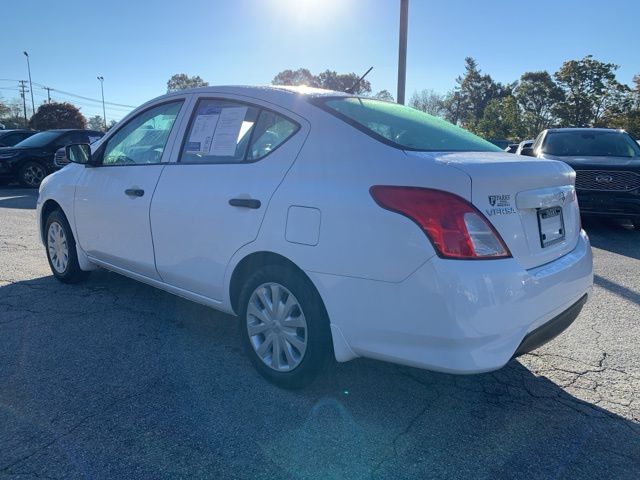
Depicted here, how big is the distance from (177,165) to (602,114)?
4513 cm

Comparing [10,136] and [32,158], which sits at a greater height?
[10,136]

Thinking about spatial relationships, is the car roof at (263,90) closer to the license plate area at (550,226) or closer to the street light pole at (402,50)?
the license plate area at (550,226)

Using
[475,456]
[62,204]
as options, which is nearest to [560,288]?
[475,456]

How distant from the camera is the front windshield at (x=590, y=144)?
8.46 metres

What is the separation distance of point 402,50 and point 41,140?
1000cm

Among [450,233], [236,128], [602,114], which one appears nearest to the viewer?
[450,233]

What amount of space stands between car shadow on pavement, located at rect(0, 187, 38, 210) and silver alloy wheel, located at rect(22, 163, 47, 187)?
24 centimetres

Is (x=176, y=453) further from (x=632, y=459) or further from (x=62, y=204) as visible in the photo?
(x=62, y=204)

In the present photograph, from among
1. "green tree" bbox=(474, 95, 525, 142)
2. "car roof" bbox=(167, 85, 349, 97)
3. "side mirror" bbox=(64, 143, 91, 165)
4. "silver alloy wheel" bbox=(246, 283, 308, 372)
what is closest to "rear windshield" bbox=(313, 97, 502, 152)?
"car roof" bbox=(167, 85, 349, 97)

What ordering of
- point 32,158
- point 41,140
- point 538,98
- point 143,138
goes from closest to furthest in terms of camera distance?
point 143,138 → point 32,158 → point 41,140 → point 538,98

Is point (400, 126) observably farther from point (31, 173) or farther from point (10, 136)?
point (10, 136)

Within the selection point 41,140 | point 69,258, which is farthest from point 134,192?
point 41,140

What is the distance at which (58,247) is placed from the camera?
4844 mm

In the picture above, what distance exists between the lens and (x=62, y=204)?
4.60 meters
